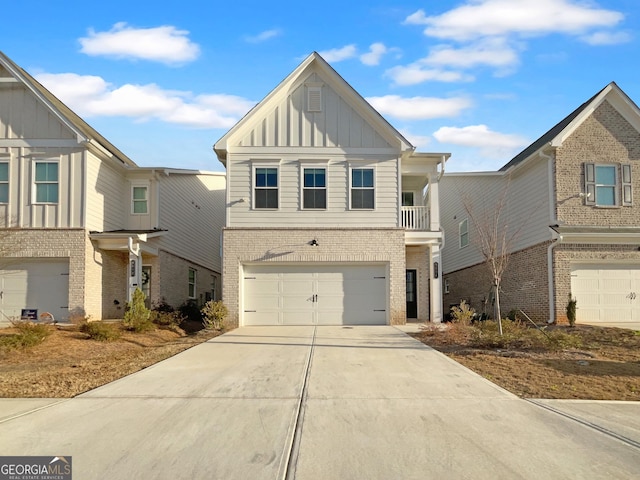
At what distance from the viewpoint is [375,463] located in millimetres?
5539

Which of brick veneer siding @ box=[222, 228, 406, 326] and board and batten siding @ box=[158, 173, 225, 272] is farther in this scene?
board and batten siding @ box=[158, 173, 225, 272]

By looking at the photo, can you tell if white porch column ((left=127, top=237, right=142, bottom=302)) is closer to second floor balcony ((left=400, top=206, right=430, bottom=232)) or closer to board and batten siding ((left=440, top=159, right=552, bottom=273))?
second floor balcony ((left=400, top=206, right=430, bottom=232))

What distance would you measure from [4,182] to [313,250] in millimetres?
10119

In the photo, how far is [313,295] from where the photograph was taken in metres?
19.5

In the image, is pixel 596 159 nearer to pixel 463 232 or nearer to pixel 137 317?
pixel 463 232

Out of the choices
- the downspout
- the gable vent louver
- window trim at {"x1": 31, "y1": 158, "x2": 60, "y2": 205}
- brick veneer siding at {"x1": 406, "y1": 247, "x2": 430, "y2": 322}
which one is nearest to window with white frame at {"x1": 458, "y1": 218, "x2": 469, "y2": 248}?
brick veneer siding at {"x1": 406, "y1": 247, "x2": 430, "y2": 322}

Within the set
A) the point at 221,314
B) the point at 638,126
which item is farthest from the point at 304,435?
the point at 638,126

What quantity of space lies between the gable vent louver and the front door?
7.01m

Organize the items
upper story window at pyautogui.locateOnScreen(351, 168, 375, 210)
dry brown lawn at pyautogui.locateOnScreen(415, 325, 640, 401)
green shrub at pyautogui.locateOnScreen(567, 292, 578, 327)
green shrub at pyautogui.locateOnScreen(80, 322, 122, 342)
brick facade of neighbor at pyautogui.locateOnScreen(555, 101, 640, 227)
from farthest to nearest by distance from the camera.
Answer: upper story window at pyautogui.locateOnScreen(351, 168, 375, 210) < brick facade of neighbor at pyautogui.locateOnScreen(555, 101, 640, 227) < green shrub at pyautogui.locateOnScreen(567, 292, 578, 327) < green shrub at pyautogui.locateOnScreen(80, 322, 122, 342) < dry brown lawn at pyautogui.locateOnScreen(415, 325, 640, 401)

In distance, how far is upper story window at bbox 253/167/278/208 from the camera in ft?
63.8

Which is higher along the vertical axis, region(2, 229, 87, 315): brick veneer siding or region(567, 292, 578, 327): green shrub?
region(2, 229, 87, 315): brick veneer siding

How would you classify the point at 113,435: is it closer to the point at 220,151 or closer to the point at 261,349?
the point at 261,349

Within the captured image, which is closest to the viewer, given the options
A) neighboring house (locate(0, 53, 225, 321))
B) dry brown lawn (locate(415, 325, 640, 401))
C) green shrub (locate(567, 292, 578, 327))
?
dry brown lawn (locate(415, 325, 640, 401))

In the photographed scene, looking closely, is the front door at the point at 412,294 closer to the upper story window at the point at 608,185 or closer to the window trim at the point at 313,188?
the window trim at the point at 313,188
